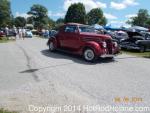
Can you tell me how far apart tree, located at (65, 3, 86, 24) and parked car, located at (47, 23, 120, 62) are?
6753 centimetres

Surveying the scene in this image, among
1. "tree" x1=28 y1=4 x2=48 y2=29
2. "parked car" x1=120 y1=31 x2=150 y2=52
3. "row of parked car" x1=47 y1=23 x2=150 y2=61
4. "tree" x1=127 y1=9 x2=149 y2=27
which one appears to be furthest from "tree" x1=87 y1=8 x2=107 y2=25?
"row of parked car" x1=47 y1=23 x2=150 y2=61

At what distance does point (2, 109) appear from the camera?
616 centimetres

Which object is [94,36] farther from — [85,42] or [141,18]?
[141,18]

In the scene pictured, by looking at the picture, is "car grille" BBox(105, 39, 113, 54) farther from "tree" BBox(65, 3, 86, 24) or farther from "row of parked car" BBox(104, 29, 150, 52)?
"tree" BBox(65, 3, 86, 24)

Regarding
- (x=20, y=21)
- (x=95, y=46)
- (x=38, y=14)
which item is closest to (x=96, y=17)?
(x=38, y=14)

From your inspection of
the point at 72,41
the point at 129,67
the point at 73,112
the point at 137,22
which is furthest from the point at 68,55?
the point at 137,22

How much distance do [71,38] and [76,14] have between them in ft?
227

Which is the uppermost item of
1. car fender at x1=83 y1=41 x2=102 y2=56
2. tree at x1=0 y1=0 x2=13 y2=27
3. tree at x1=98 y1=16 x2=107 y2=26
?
tree at x1=0 y1=0 x2=13 y2=27

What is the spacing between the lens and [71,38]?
15.0m

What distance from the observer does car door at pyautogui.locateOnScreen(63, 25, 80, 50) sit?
575 inches

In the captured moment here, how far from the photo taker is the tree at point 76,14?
83.2 m

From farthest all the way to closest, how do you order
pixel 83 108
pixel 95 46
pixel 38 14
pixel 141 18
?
pixel 141 18 < pixel 38 14 < pixel 95 46 < pixel 83 108

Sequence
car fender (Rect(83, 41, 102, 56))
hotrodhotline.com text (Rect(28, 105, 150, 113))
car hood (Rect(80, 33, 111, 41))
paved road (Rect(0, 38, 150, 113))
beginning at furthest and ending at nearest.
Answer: car hood (Rect(80, 33, 111, 41))
car fender (Rect(83, 41, 102, 56))
paved road (Rect(0, 38, 150, 113))
hotrodhotline.com text (Rect(28, 105, 150, 113))

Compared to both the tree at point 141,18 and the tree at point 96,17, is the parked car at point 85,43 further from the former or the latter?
the tree at point 141,18
